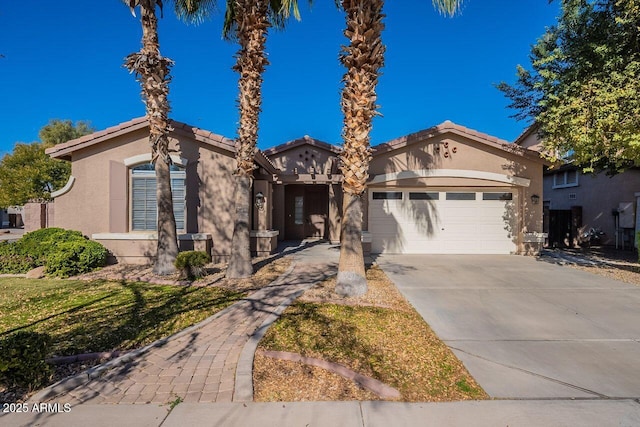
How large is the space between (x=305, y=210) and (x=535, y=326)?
1321 centimetres

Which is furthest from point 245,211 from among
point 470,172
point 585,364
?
point 470,172

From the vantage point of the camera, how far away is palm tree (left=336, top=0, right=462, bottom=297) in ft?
21.7

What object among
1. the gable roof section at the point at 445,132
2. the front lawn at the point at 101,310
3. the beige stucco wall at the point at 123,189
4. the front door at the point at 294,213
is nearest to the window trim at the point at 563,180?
the gable roof section at the point at 445,132

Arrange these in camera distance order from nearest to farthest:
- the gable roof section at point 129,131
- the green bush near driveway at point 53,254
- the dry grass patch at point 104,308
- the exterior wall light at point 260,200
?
1. the dry grass patch at point 104,308
2. the green bush near driveway at point 53,254
3. the gable roof section at point 129,131
4. the exterior wall light at point 260,200

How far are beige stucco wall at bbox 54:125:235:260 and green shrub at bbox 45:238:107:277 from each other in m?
1.27

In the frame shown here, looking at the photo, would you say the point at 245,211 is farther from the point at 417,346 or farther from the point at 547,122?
the point at 547,122

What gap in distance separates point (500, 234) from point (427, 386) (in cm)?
1089

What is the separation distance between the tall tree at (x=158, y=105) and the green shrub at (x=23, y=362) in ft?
17.3

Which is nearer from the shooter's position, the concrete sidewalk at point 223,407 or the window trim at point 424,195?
the concrete sidewalk at point 223,407

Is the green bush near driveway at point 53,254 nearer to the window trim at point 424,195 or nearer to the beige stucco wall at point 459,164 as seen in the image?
the beige stucco wall at point 459,164

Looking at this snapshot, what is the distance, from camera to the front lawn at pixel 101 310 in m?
4.77

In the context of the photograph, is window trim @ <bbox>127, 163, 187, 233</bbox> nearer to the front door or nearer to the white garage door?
the white garage door

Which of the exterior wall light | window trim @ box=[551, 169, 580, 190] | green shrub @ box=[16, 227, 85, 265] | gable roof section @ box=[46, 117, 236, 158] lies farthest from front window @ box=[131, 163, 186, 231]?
window trim @ box=[551, 169, 580, 190]

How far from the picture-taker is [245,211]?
Answer: 8.47 metres
